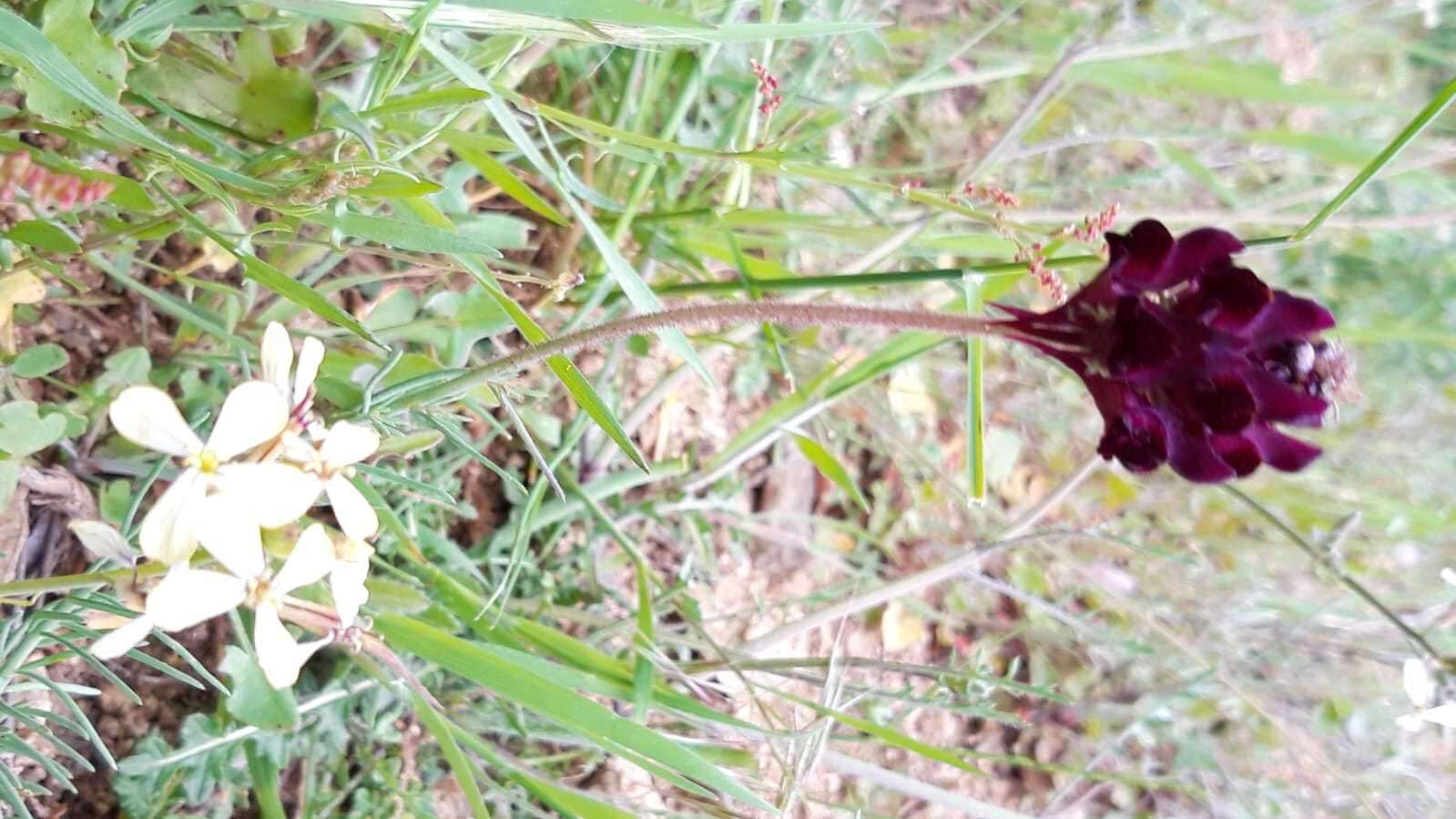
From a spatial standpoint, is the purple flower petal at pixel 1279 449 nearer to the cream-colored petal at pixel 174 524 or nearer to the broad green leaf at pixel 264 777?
the cream-colored petal at pixel 174 524

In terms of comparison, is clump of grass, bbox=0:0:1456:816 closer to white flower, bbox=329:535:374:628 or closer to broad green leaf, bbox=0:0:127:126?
broad green leaf, bbox=0:0:127:126

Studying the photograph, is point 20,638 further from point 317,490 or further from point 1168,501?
point 1168,501

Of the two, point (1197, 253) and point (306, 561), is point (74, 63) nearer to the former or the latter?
point (306, 561)

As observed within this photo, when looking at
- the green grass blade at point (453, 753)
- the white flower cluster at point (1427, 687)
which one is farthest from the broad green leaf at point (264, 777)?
the white flower cluster at point (1427, 687)

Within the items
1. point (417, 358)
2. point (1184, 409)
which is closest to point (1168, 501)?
point (1184, 409)

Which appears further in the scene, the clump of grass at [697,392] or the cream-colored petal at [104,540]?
the clump of grass at [697,392]

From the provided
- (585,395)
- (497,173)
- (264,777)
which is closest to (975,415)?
(585,395)

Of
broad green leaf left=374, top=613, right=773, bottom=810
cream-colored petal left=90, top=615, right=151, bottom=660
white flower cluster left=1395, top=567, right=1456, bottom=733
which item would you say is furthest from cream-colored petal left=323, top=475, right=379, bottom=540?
white flower cluster left=1395, top=567, right=1456, bottom=733
